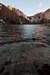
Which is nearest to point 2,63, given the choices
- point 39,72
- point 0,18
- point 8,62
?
point 8,62

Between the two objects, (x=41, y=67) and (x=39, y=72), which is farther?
(x=41, y=67)

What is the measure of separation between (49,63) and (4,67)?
3.20 m

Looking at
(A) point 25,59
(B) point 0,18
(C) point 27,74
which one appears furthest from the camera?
(B) point 0,18

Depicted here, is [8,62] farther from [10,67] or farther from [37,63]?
[37,63]

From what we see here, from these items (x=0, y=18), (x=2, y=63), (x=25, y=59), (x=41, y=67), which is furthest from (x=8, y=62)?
(x=0, y=18)

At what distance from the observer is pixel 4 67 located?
1153 centimetres

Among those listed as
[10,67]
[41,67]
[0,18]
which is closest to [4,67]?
[10,67]

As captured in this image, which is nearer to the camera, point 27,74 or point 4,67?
point 27,74

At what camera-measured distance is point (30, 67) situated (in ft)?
38.4

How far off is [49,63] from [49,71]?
1584 mm

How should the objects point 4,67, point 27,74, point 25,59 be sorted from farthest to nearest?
point 25,59 < point 4,67 < point 27,74

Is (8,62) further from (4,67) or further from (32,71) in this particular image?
(32,71)

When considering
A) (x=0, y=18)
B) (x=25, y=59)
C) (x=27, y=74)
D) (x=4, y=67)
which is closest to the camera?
(x=27, y=74)

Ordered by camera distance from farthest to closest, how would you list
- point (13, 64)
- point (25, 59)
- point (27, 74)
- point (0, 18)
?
point (0, 18), point (25, 59), point (13, 64), point (27, 74)
